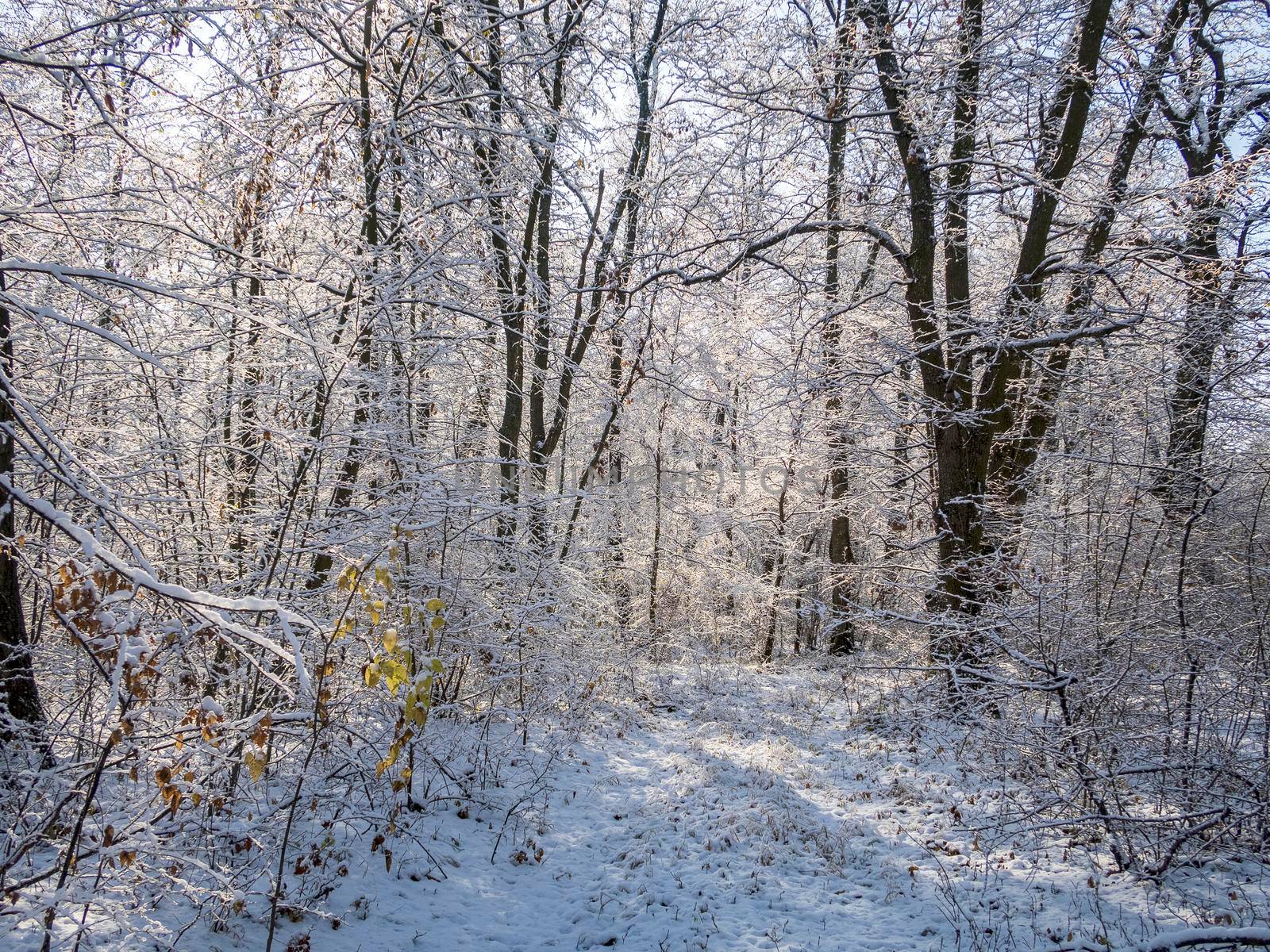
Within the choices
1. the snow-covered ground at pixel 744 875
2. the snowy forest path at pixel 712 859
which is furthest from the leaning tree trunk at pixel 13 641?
the snowy forest path at pixel 712 859

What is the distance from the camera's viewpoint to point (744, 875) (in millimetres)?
5211

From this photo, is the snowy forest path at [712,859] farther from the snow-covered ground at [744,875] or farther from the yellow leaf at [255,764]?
the yellow leaf at [255,764]

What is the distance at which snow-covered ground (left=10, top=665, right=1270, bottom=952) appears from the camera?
4137 millimetres

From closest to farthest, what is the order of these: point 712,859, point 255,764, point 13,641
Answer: point 255,764, point 13,641, point 712,859

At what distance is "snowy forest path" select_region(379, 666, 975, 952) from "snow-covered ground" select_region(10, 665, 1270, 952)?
2 centimetres

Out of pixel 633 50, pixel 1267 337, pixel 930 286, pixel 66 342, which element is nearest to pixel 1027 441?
pixel 930 286

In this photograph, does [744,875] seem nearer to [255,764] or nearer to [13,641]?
[255,764]

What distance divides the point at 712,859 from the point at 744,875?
0.33m

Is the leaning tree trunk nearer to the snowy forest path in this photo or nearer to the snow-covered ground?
the snow-covered ground

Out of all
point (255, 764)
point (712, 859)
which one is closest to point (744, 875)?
point (712, 859)

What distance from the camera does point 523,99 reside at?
7.05 metres

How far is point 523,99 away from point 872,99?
14.4ft

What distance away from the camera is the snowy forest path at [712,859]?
4457mm

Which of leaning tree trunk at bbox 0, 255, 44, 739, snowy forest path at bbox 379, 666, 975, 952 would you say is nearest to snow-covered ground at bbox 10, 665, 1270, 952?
snowy forest path at bbox 379, 666, 975, 952
